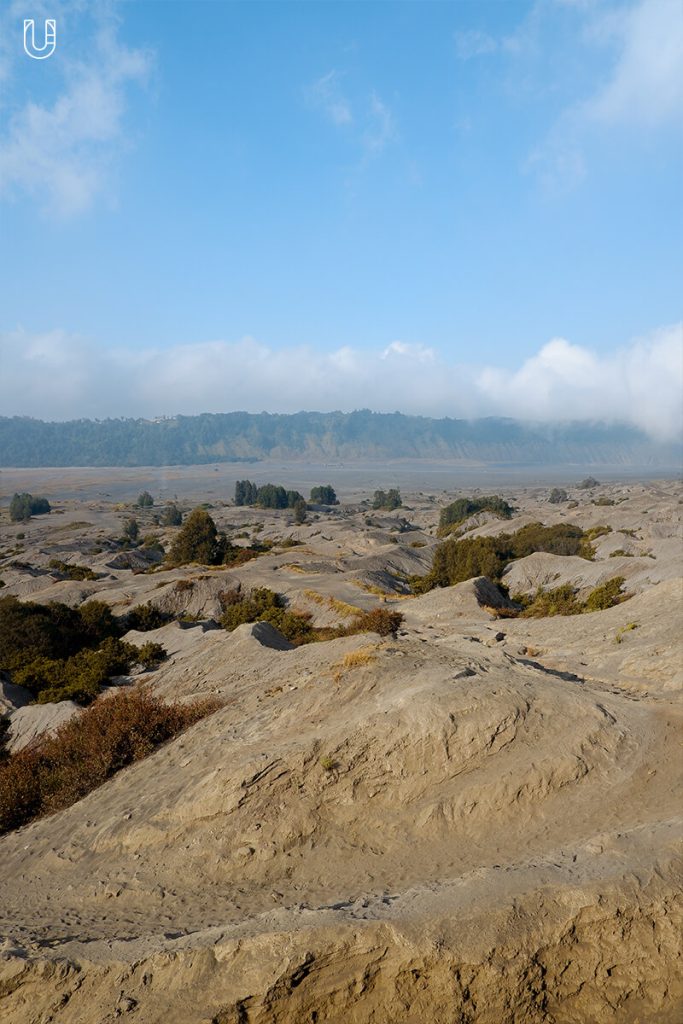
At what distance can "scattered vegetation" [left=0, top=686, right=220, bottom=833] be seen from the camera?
589 inches

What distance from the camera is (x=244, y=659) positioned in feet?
74.9

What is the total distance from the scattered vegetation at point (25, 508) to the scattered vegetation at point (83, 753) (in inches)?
4567

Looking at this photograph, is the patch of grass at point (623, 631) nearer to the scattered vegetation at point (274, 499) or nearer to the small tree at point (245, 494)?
the scattered vegetation at point (274, 499)

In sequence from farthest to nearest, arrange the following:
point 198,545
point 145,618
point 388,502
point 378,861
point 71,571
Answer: point 388,502 → point 198,545 → point 71,571 → point 145,618 → point 378,861

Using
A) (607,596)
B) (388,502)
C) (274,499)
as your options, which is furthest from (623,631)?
(388,502)

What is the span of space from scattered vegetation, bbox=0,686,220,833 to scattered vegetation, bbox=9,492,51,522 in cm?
11599

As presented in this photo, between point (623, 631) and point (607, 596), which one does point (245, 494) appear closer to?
point (607, 596)

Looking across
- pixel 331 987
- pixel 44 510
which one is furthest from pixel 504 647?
pixel 44 510

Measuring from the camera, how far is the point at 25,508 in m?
127

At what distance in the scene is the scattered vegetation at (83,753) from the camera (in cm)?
1495

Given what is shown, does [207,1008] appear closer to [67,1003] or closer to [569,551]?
[67,1003]

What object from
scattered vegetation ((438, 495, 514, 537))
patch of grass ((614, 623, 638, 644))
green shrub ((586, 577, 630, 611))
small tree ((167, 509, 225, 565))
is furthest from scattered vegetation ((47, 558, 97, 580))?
scattered vegetation ((438, 495, 514, 537))

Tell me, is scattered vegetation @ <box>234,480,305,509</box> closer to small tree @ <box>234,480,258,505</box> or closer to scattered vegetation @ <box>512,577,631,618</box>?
small tree @ <box>234,480,258,505</box>

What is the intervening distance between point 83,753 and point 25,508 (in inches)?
4895
